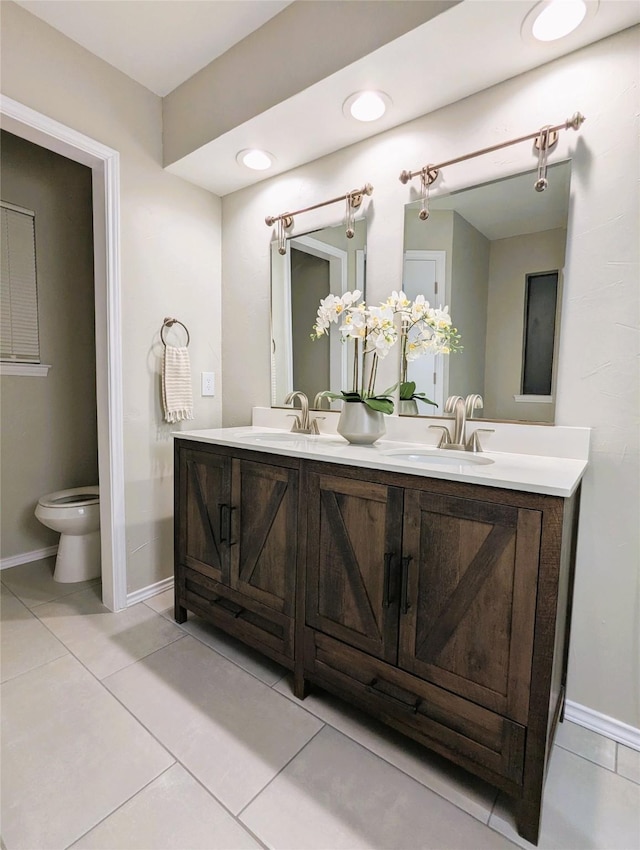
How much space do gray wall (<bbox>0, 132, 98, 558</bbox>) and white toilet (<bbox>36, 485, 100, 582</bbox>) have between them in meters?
0.23

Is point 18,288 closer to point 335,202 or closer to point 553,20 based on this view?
point 335,202

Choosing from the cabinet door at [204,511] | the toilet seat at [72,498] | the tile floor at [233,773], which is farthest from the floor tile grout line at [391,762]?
the toilet seat at [72,498]

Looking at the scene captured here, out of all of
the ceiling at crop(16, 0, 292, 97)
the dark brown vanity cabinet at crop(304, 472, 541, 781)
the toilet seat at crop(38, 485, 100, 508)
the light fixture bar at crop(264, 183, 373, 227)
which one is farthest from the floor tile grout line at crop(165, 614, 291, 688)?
the ceiling at crop(16, 0, 292, 97)

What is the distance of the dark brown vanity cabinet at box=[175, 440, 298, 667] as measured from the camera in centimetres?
151

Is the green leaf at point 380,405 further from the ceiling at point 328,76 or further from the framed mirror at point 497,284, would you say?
the ceiling at point 328,76

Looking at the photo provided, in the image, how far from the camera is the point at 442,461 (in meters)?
1.52

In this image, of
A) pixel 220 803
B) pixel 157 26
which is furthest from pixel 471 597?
pixel 157 26

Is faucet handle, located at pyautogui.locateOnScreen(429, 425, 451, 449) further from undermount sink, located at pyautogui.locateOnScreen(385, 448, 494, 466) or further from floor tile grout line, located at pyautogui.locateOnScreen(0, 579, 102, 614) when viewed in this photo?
floor tile grout line, located at pyautogui.locateOnScreen(0, 579, 102, 614)

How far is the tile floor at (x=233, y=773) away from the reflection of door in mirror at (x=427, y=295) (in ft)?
3.95

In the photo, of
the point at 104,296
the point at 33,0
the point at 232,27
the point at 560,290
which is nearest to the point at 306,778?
the point at 560,290

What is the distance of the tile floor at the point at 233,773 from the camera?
41.2 inches

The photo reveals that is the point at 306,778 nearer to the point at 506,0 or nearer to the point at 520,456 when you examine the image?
the point at 520,456

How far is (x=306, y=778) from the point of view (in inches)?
46.9

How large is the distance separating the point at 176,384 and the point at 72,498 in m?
1.06
